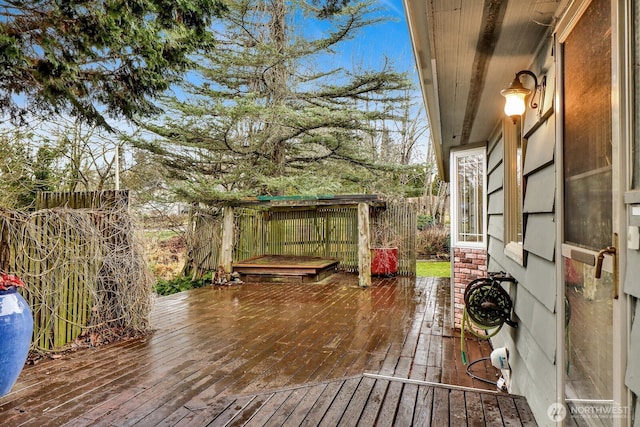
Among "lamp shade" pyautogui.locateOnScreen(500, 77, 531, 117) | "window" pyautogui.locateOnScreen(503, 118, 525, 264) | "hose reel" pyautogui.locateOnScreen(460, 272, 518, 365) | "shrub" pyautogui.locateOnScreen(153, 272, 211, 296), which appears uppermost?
"lamp shade" pyautogui.locateOnScreen(500, 77, 531, 117)

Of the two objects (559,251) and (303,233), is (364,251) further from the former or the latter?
(559,251)

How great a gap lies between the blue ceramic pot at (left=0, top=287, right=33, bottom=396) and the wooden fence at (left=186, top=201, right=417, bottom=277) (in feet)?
19.6

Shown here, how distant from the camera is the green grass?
9028 millimetres

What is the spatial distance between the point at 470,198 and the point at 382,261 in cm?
401

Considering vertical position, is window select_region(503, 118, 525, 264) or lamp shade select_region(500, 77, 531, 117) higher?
lamp shade select_region(500, 77, 531, 117)

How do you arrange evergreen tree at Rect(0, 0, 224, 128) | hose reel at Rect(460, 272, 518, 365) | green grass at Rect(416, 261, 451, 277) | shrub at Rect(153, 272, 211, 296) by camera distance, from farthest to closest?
1. green grass at Rect(416, 261, 451, 277)
2. shrub at Rect(153, 272, 211, 296)
3. evergreen tree at Rect(0, 0, 224, 128)
4. hose reel at Rect(460, 272, 518, 365)

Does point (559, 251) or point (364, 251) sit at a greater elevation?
point (559, 251)

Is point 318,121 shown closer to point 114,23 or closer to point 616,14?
point 114,23

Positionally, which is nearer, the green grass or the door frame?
the door frame

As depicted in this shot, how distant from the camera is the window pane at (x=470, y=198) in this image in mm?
4539

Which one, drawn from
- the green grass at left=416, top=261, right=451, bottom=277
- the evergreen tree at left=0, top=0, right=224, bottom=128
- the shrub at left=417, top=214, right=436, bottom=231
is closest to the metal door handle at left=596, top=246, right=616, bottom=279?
the evergreen tree at left=0, top=0, right=224, bottom=128

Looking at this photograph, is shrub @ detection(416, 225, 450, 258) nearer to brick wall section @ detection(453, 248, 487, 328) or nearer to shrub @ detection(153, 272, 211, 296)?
shrub @ detection(153, 272, 211, 296)

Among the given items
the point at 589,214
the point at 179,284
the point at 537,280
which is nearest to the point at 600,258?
the point at 589,214

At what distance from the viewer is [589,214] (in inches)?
56.3
